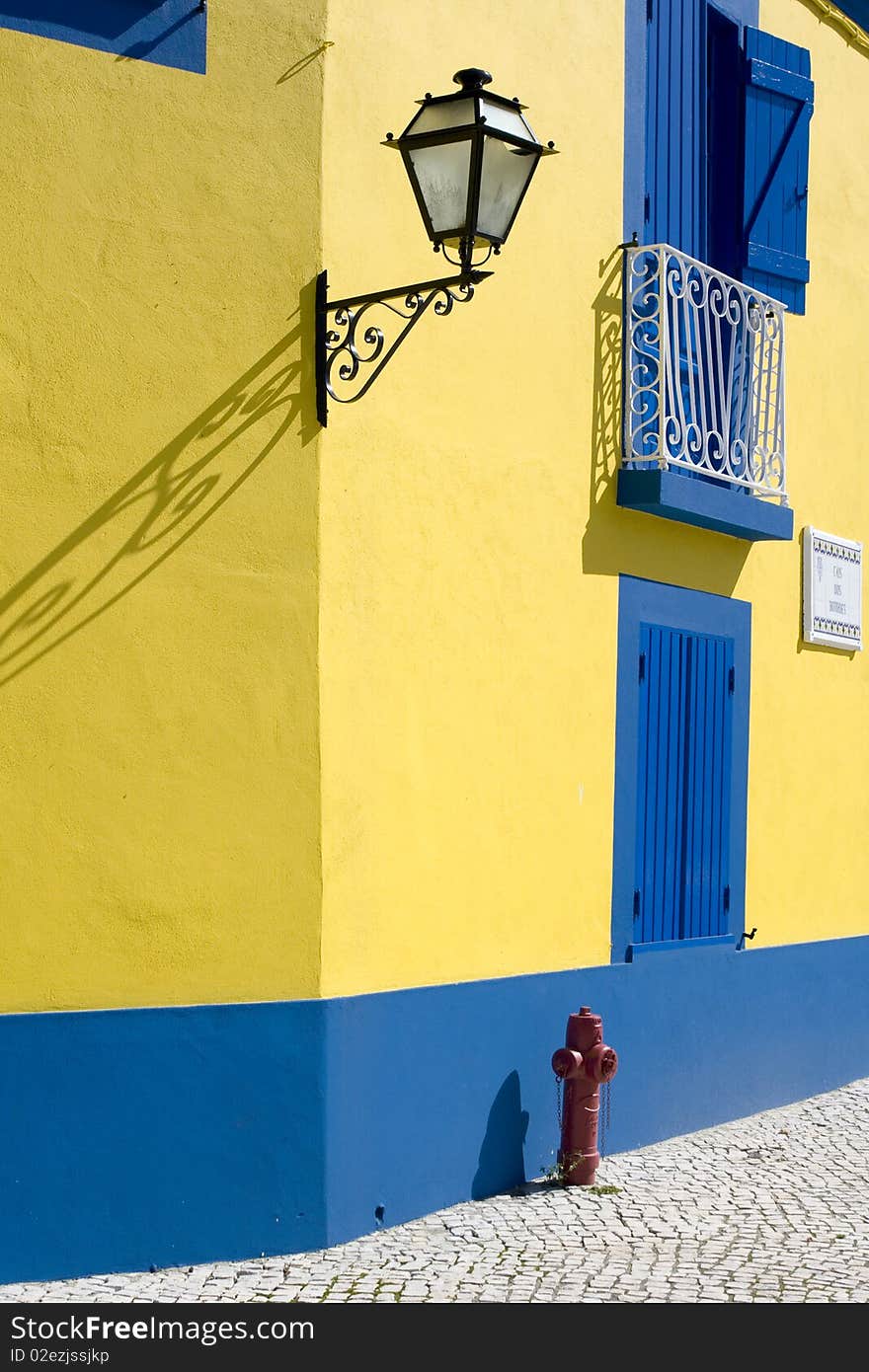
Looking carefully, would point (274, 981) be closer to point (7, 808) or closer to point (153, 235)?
point (7, 808)

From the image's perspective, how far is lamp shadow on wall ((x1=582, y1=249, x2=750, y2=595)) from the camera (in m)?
8.41

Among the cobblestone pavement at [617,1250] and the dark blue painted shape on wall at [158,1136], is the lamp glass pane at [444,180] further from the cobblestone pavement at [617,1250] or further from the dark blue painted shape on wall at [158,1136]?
the cobblestone pavement at [617,1250]

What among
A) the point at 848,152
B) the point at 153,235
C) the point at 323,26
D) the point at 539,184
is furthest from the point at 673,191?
the point at 153,235

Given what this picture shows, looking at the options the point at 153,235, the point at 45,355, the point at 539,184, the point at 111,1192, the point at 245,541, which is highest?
the point at 539,184

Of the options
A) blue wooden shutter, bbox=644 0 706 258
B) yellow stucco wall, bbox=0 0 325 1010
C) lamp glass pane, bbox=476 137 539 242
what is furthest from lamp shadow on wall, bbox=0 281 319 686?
blue wooden shutter, bbox=644 0 706 258

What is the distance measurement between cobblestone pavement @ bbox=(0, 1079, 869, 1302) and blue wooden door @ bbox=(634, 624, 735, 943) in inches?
49.3

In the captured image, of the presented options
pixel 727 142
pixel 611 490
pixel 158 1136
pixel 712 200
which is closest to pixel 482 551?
pixel 611 490

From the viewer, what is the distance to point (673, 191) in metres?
9.30

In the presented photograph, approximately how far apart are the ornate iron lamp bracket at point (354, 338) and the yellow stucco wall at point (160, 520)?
8cm

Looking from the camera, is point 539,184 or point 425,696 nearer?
point 425,696

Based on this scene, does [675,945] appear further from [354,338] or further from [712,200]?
[712,200]

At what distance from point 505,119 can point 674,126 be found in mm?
3641

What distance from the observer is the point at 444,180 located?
605 centimetres

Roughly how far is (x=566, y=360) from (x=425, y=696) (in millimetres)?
1922
